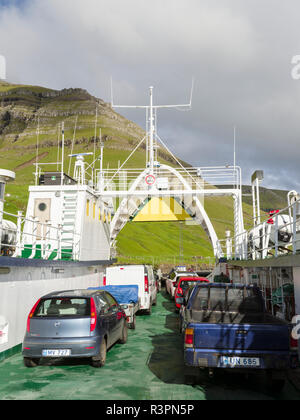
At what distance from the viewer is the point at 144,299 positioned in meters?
14.7

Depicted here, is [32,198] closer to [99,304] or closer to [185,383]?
[99,304]

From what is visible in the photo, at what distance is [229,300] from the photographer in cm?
796

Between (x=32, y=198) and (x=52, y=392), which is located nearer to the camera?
(x=52, y=392)

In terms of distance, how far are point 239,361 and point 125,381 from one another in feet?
6.85

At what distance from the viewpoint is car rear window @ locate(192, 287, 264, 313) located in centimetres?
786

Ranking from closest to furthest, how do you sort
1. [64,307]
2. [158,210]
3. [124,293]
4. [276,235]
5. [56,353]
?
[56,353], [64,307], [276,235], [124,293], [158,210]

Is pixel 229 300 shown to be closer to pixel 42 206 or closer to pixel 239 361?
pixel 239 361

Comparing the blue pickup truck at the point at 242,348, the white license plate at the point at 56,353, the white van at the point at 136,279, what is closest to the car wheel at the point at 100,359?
the white license plate at the point at 56,353

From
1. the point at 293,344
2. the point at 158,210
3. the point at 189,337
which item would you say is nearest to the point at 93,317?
the point at 189,337

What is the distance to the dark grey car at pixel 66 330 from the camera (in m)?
7.21

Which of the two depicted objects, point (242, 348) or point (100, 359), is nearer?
point (242, 348)

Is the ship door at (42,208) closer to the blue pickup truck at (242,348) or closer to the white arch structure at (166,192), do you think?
the white arch structure at (166,192)
